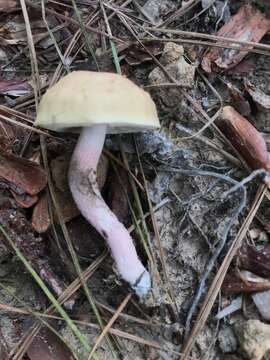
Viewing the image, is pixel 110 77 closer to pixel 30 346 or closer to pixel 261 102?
pixel 261 102

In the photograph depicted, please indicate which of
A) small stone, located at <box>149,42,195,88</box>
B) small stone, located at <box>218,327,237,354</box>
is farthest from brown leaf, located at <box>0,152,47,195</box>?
small stone, located at <box>218,327,237,354</box>

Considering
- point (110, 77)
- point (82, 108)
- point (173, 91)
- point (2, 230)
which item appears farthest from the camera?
point (173, 91)

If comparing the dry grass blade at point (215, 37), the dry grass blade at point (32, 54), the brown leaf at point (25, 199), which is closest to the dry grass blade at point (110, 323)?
the brown leaf at point (25, 199)

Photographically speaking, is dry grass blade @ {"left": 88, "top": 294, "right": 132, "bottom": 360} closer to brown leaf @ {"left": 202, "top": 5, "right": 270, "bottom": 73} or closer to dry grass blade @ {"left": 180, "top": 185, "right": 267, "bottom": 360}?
dry grass blade @ {"left": 180, "top": 185, "right": 267, "bottom": 360}

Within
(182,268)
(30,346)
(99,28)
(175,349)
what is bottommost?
(30,346)

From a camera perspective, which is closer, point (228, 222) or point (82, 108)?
point (82, 108)

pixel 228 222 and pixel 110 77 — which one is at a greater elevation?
pixel 110 77

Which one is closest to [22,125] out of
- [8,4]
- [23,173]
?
[23,173]

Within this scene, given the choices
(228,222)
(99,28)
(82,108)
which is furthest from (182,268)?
(99,28)
